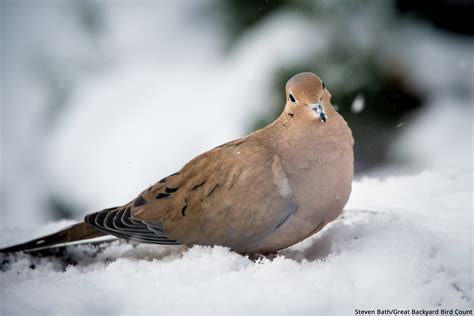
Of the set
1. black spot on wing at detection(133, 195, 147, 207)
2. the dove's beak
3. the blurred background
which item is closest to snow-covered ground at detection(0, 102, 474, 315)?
black spot on wing at detection(133, 195, 147, 207)

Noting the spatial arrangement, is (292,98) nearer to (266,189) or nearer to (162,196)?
(266,189)

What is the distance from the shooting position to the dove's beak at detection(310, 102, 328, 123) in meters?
2.06

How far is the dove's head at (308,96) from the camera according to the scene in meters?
2.11

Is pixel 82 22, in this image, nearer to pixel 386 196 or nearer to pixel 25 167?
pixel 25 167

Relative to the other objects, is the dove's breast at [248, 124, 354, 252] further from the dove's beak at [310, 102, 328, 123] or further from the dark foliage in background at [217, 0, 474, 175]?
the dark foliage in background at [217, 0, 474, 175]

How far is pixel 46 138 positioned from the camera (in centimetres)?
374

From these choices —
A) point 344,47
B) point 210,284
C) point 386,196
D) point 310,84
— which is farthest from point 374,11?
point 210,284

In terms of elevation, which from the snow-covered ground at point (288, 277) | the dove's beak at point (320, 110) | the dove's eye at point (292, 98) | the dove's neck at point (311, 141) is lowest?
the snow-covered ground at point (288, 277)

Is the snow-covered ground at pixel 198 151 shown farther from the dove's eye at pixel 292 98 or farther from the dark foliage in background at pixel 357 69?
the dove's eye at pixel 292 98

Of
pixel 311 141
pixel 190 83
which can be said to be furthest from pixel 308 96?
pixel 190 83

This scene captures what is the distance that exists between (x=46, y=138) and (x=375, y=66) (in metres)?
2.12

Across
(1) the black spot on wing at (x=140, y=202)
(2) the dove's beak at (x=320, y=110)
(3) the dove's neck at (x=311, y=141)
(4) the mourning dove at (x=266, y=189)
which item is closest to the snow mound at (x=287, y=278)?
(4) the mourning dove at (x=266, y=189)

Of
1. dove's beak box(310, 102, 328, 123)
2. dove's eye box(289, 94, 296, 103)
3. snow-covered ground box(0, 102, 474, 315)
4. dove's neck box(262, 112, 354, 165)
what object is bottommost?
snow-covered ground box(0, 102, 474, 315)

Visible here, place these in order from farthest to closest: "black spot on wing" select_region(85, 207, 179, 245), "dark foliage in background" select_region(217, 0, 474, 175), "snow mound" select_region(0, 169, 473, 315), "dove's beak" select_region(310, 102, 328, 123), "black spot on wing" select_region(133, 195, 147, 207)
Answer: "dark foliage in background" select_region(217, 0, 474, 175) → "black spot on wing" select_region(133, 195, 147, 207) → "black spot on wing" select_region(85, 207, 179, 245) → "dove's beak" select_region(310, 102, 328, 123) → "snow mound" select_region(0, 169, 473, 315)
